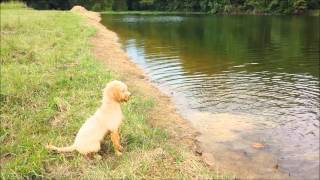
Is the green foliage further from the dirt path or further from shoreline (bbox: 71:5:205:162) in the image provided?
shoreline (bbox: 71:5:205:162)

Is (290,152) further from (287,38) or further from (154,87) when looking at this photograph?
(287,38)

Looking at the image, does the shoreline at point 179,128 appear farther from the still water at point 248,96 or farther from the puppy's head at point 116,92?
the puppy's head at point 116,92

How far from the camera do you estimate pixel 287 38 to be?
28234mm

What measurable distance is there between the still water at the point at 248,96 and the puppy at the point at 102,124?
2.24 meters

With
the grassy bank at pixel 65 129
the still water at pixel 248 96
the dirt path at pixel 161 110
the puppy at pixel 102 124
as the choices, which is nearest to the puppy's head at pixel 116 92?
the puppy at pixel 102 124

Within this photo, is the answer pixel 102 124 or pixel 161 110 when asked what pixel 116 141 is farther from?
pixel 161 110

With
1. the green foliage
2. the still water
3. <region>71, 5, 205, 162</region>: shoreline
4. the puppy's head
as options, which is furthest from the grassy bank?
the green foliage

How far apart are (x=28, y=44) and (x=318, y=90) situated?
1149 centimetres

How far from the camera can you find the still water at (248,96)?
326 inches

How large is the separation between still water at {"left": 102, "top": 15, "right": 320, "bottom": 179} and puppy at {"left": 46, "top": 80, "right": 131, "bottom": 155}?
2243mm

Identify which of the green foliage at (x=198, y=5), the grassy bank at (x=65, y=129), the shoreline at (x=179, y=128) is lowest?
the shoreline at (x=179, y=128)

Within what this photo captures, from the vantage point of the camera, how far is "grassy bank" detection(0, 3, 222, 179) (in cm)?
632

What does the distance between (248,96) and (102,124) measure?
272 inches

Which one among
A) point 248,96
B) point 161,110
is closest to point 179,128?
point 161,110
